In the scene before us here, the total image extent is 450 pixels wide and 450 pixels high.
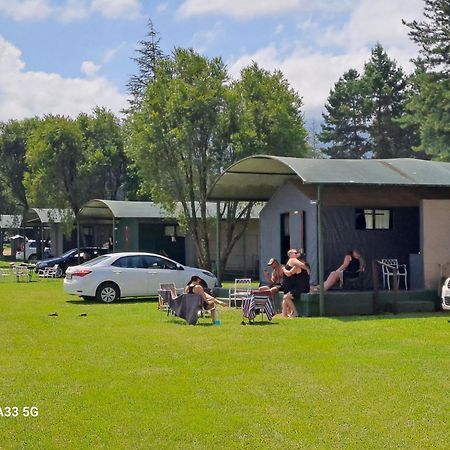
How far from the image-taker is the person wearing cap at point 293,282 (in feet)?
49.9

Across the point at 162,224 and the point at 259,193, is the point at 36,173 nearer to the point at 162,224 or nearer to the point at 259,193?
the point at 162,224

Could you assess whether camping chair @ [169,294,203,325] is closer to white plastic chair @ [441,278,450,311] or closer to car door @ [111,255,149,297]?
white plastic chair @ [441,278,450,311]

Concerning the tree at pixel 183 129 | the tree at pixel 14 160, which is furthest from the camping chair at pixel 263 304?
the tree at pixel 14 160

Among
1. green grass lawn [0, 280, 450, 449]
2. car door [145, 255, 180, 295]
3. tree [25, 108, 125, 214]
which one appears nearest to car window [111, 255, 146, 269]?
car door [145, 255, 180, 295]

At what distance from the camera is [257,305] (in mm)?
14094

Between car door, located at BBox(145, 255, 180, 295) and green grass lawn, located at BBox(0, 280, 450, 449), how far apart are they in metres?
5.25

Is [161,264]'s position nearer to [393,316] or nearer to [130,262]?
[130,262]

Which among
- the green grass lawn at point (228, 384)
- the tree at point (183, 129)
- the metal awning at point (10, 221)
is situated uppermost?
the tree at point (183, 129)

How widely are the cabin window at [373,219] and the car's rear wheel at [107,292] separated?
6.13 metres

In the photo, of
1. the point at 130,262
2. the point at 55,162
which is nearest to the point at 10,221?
the point at 55,162

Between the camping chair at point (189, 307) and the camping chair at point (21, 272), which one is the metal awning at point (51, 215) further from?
the camping chair at point (189, 307)

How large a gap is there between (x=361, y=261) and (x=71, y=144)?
21680 millimetres

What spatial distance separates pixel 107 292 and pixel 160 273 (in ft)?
4.74

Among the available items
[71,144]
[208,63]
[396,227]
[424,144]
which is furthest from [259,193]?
[424,144]
